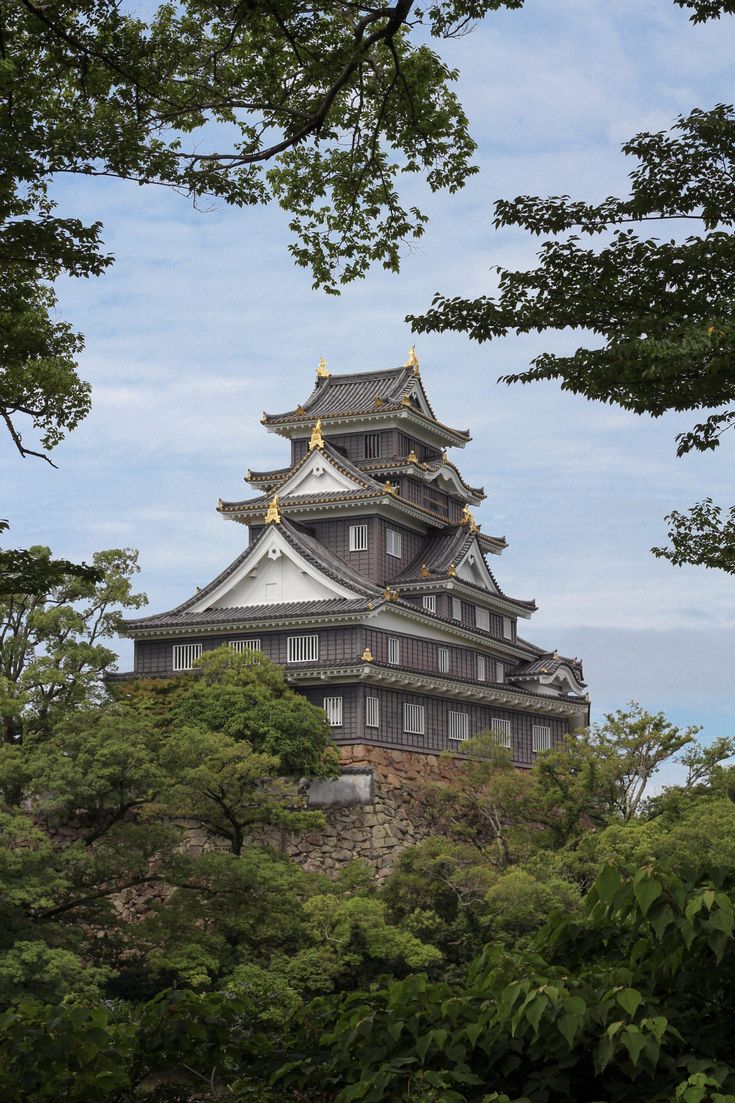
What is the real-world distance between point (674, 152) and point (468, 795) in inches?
945

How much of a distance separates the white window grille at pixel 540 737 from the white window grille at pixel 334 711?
9.03 m

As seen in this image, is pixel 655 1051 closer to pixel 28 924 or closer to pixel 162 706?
pixel 28 924

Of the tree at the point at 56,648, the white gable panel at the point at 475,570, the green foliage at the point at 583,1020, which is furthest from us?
the white gable panel at the point at 475,570

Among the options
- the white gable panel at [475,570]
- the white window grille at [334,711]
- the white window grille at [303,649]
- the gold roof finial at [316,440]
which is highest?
the gold roof finial at [316,440]

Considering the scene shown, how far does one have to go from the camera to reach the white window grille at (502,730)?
35.6 m

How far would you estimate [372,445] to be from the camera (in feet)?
132

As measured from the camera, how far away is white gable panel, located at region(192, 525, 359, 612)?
3522 centimetres

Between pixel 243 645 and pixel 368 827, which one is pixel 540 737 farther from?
pixel 243 645

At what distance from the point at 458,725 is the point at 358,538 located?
627 cm

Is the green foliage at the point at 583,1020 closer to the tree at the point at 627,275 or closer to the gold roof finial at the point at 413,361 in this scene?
the tree at the point at 627,275

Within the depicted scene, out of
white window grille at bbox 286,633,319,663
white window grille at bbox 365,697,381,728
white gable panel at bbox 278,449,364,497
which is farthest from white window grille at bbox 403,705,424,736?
white gable panel at bbox 278,449,364,497

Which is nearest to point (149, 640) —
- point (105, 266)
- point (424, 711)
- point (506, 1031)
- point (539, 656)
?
point (424, 711)

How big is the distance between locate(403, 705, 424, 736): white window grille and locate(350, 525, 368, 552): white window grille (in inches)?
211

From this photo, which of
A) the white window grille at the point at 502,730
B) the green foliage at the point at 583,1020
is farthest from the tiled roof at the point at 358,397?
the green foliage at the point at 583,1020
